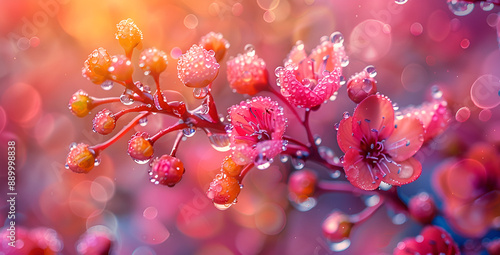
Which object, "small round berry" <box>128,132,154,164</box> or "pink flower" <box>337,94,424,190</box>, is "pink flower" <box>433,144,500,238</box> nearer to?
"pink flower" <box>337,94,424,190</box>

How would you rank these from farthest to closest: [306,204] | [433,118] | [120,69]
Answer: [306,204] < [433,118] < [120,69]

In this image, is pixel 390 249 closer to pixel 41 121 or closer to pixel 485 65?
pixel 485 65

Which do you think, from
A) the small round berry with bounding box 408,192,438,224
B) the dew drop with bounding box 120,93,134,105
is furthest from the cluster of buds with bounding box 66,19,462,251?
the small round berry with bounding box 408,192,438,224

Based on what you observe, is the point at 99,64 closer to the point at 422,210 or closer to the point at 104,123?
the point at 104,123

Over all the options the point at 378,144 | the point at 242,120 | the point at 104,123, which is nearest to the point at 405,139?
the point at 378,144

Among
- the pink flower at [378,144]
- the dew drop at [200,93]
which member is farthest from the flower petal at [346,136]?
the dew drop at [200,93]

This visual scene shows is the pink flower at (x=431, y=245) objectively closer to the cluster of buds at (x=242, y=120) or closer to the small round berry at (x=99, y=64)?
the cluster of buds at (x=242, y=120)
